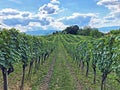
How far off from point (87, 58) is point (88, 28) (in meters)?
156

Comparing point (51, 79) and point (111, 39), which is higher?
point (111, 39)

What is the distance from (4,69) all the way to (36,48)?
14086 millimetres

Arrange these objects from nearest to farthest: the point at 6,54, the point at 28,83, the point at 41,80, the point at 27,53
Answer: the point at 6,54, the point at 27,53, the point at 28,83, the point at 41,80

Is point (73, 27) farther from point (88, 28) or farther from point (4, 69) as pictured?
point (4, 69)

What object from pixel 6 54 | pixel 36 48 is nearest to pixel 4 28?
pixel 6 54

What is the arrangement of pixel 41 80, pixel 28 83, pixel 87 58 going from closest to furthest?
pixel 28 83
pixel 41 80
pixel 87 58

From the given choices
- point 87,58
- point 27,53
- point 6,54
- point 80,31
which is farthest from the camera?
point 80,31

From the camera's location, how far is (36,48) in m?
30.9

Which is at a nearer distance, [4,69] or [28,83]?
[4,69]

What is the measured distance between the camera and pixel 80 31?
179 meters

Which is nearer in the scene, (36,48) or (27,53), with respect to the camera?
(27,53)

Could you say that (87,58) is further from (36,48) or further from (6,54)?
(6,54)

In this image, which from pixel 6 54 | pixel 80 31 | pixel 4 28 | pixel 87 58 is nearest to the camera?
pixel 6 54

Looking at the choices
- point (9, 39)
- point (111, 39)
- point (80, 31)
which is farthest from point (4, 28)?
point (80, 31)
